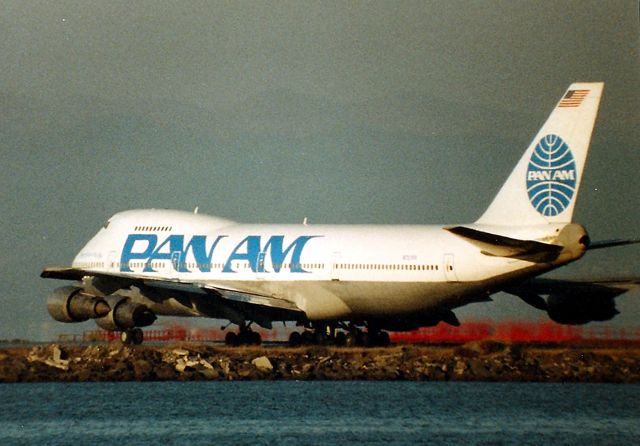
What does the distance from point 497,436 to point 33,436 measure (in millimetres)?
13390

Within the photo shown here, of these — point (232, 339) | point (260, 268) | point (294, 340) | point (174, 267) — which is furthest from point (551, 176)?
Result: point (174, 267)

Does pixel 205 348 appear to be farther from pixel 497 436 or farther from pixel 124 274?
pixel 497 436

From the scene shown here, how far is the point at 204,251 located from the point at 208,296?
9.39 feet

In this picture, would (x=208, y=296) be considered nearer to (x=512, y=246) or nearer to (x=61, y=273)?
(x=61, y=273)

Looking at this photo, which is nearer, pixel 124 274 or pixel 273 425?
pixel 273 425

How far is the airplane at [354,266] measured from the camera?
58000 mm

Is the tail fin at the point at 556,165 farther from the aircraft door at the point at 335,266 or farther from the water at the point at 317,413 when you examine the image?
the aircraft door at the point at 335,266

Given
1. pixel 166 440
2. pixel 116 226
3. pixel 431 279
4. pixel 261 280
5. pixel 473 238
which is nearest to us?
pixel 166 440

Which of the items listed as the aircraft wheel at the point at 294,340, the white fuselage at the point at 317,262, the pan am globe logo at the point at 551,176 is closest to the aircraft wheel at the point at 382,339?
the white fuselage at the point at 317,262

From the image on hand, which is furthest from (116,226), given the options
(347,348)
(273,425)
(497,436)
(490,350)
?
(497,436)

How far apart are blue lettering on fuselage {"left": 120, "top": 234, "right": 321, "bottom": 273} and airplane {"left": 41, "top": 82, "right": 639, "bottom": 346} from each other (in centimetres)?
5

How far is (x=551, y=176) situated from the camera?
58.5 m

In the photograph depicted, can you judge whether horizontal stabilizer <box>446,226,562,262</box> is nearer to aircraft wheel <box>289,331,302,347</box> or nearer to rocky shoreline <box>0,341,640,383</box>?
rocky shoreline <box>0,341,640,383</box>

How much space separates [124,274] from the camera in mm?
63000
